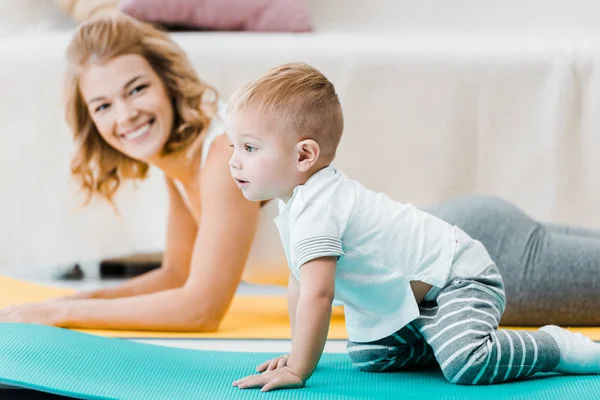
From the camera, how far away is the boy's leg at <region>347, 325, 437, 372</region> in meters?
1.31

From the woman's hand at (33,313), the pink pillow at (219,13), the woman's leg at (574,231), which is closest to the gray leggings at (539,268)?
the woman's leg at (574,231)

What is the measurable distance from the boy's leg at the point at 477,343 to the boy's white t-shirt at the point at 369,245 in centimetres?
4

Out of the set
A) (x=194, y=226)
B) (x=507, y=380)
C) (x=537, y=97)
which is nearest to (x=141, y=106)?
(x=194, y=226)

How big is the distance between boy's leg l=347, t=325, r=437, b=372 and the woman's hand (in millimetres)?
603

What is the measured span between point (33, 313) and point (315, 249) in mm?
687

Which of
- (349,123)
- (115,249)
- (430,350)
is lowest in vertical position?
(115,249)

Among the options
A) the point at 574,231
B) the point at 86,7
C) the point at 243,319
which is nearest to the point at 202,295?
the point at 243,319

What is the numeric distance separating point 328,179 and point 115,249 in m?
1.31

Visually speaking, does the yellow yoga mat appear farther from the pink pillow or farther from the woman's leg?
the pink pillow

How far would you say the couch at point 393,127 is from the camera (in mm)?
2277

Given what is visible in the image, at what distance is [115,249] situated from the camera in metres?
2.41

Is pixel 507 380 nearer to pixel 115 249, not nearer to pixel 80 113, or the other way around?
pixel 80 113

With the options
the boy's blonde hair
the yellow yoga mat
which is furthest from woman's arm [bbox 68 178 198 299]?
the boy's blonde hair

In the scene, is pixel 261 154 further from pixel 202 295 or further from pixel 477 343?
pixel 202 295
